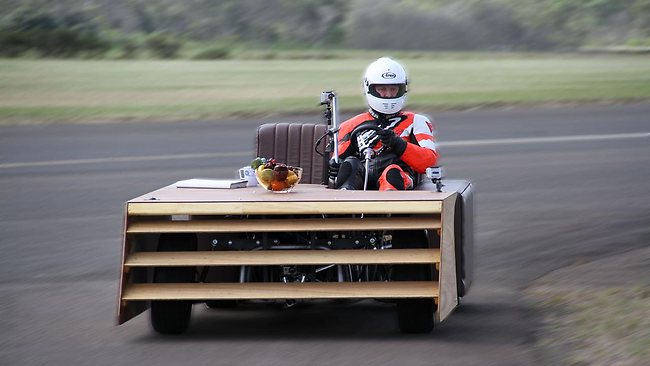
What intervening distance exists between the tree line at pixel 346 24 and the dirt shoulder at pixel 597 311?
3655cm

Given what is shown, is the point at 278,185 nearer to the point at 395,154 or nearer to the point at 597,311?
the point at 395,154

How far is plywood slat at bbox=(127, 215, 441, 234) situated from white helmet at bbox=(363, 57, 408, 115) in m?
1.88

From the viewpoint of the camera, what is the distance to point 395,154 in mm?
10617

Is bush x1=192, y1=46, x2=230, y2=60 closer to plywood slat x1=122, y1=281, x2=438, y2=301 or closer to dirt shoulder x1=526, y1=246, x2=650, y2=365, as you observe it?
dirt shoulder x1=526, y1=246, x2=650, y2=365

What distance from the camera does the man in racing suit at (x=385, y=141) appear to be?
10469 mm

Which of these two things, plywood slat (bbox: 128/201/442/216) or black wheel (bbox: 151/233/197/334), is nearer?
plywood slat (bbox: 128/201/442/216)

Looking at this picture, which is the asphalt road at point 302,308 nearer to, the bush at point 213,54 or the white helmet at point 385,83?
the white helmet at point 385,83

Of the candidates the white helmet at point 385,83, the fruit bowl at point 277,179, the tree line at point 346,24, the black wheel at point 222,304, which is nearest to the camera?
the fruit bowl at point 277,179

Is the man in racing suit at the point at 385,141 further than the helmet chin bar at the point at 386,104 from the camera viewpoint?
No

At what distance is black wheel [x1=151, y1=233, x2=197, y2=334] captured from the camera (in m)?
9.37

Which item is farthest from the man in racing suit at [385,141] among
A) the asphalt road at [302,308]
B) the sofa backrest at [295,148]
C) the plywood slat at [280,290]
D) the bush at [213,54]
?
the bush at [213,54]

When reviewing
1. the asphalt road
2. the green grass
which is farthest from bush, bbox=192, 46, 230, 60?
the asphalt road

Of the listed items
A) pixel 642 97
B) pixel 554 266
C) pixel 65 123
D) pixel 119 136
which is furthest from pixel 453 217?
pixel 642 97

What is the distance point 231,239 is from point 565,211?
25.9 ft
